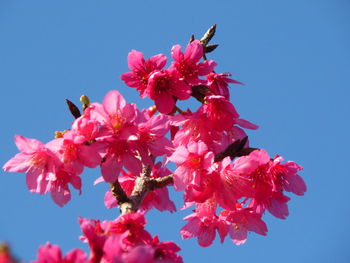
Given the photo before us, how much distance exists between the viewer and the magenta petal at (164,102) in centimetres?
251

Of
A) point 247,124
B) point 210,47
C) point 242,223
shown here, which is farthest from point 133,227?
point 210,47

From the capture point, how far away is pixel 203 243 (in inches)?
108

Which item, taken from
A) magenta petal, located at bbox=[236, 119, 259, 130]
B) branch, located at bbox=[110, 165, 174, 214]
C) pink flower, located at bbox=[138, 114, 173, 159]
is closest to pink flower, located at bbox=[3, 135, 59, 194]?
branch, located at bbox=[110, 165, 174, 214]

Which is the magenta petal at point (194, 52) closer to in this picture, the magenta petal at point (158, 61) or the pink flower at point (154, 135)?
the magenta petal at point (158, 61)

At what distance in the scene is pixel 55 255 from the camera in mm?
1558

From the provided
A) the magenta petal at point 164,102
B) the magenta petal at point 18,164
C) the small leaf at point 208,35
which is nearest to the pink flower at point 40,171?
the magenta petal at point 18,164

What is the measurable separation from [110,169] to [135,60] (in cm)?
86

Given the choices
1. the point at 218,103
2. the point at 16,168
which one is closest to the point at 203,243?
the point at 218,103

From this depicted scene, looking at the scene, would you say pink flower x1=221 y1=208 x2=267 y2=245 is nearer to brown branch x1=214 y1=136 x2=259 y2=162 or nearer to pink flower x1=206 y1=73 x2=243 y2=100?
brown branch x1=214 y1=136 x2=259 y2=162

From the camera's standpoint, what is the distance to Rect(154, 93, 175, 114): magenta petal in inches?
99.0

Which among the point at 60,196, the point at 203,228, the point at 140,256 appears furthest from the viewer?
the point at 203,228

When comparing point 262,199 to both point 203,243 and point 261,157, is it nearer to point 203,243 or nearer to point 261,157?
point 261,157

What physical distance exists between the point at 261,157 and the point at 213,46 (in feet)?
3.37

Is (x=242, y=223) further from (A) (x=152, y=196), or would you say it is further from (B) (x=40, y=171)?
(B) (x=40, y=171)
